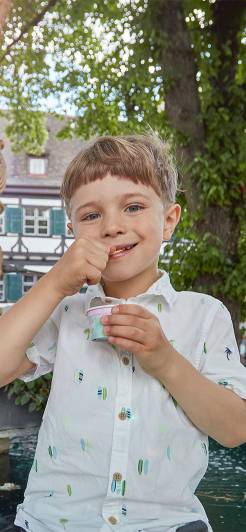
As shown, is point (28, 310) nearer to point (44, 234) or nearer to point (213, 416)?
point (213, 416)

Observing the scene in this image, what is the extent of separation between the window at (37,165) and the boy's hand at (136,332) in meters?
20.9

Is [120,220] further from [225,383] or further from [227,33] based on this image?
[227,33]

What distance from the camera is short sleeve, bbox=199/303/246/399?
4.16 feet

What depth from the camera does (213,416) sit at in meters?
1.23

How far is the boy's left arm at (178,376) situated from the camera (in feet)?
3.70

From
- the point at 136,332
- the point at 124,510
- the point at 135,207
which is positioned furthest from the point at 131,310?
the point at 124,510

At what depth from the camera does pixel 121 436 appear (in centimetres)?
122

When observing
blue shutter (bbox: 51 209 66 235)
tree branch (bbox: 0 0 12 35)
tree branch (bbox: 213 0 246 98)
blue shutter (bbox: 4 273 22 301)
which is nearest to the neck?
tree branch (bbox: 0 0 12 35)

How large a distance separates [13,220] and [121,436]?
19258 mm

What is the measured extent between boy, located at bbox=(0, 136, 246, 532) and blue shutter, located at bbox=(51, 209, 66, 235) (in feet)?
61.1

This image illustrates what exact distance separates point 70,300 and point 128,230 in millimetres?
230

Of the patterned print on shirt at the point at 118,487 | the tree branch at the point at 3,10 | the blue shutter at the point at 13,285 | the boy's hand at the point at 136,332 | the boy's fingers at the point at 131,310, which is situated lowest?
the blue shutter at the point at 13,285

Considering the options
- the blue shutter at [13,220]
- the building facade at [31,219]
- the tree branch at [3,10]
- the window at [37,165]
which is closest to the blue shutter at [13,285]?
the building facade at [31,219]

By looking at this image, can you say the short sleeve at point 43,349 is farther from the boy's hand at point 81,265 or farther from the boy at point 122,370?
the boy's hand at point 81,265
